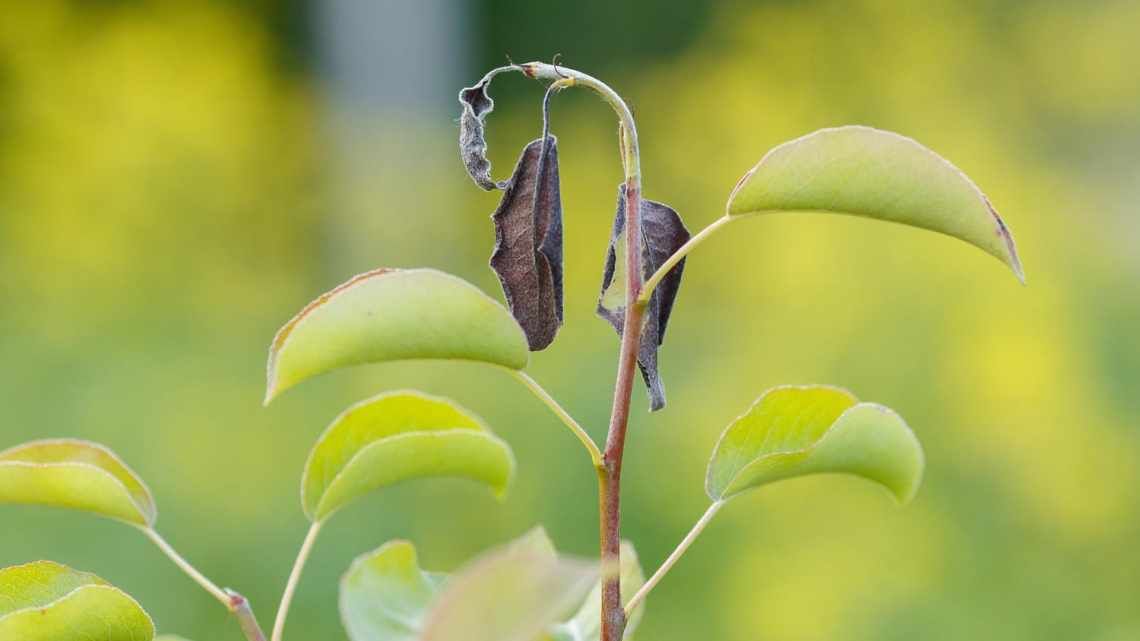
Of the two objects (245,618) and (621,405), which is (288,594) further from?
(621,405)

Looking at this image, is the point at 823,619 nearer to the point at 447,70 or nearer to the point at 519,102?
the point at 447,70

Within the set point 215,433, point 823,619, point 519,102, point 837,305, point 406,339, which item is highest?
point 406,339

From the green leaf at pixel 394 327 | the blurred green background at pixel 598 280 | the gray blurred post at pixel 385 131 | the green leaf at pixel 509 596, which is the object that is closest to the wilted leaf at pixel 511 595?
the green leaf at pixel 509 596

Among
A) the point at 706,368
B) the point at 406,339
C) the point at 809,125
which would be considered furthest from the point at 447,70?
the point at 406,339

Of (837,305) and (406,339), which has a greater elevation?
(406,339)

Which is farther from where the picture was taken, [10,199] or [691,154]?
[691,154]

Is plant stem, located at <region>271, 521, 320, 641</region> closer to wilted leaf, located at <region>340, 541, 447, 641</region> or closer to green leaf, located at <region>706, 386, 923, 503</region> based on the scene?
wilted leaf, located at <region>340, 541, 447, 641</region>

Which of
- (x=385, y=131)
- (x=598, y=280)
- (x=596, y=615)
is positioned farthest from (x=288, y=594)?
(x=385, y=131)

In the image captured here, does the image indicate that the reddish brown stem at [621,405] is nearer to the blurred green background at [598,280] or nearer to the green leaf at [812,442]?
the green leaf at [812,442]
